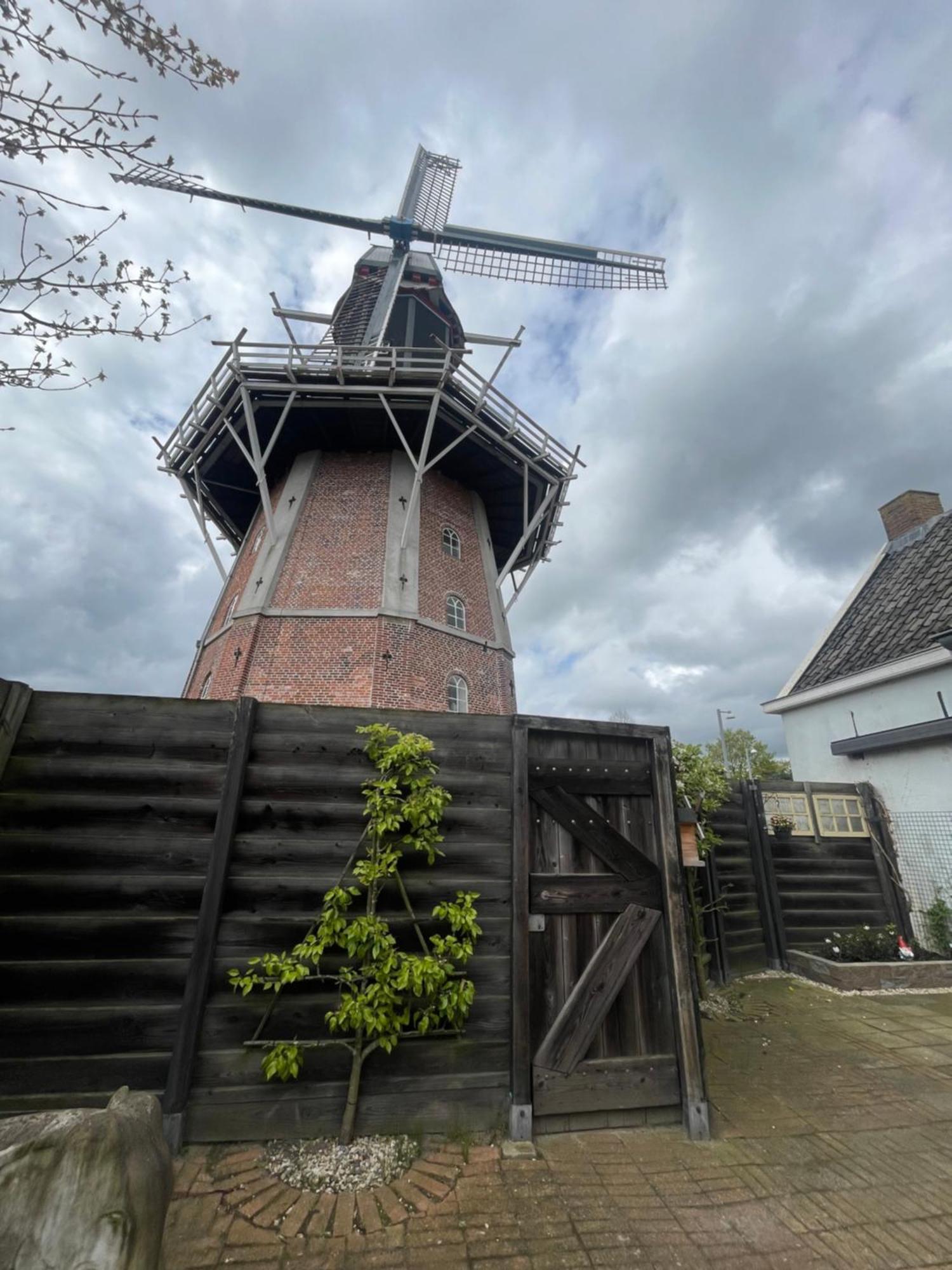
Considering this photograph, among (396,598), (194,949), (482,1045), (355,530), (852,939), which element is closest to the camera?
(194,949)

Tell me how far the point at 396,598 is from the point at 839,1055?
8.93 meters

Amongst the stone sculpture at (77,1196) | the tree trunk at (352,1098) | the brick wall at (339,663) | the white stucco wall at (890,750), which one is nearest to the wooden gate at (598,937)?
the tree trunk at (352,1098)

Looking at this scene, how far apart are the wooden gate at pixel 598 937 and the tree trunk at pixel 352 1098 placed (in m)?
1.00

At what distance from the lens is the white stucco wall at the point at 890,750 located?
8.50 m

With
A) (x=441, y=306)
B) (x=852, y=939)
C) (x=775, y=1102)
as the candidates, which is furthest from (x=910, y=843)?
(x=441, y=306)

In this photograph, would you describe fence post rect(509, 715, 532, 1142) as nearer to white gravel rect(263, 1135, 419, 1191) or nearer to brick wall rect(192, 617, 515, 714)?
white gravel rect(263, 1135, 419, 1191)

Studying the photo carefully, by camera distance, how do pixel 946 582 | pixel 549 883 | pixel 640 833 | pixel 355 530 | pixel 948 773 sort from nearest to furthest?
pixel 549 883
pixel 640 833
pixel 948 773
pixel 946 582
pixel 355 530

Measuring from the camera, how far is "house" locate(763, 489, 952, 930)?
841 centimetres

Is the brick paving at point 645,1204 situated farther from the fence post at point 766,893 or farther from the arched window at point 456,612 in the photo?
the arched window at point 456,612

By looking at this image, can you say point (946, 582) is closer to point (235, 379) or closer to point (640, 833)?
point (640, 833)

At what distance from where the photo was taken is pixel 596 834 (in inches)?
154

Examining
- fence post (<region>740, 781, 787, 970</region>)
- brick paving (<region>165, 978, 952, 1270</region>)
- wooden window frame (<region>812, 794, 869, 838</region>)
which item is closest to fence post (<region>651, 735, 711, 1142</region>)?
brick paving (<region>165, 978, 952, 1270</region>)

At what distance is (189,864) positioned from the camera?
10.9 ft

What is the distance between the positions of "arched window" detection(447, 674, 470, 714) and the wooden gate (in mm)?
6577
